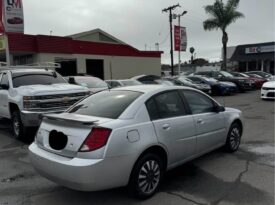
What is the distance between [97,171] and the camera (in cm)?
373

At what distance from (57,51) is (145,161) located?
2191cm

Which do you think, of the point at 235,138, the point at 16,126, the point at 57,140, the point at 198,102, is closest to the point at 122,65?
Result: the point at 16,126

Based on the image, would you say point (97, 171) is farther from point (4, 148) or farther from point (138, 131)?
point (4, 148)

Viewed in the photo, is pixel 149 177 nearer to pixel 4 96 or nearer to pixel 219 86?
pixel 4 96

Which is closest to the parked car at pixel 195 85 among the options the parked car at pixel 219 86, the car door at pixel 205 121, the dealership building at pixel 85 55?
the parked car at pixel 219 86

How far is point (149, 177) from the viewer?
4.30m

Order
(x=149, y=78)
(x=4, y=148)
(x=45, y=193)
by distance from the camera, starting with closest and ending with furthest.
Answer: (x=45, y=193) < (x=4, y=148) < (x=149, y=78)

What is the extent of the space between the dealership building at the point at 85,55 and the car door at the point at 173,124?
20095mm

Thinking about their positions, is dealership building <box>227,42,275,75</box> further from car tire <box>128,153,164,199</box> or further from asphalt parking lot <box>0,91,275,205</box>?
car tire <box>128,153,164,199</box>

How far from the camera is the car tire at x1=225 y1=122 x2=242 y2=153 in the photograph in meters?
6.26

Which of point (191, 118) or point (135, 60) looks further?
point (135, 60)

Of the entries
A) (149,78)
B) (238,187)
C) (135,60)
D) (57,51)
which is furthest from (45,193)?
(135,60)

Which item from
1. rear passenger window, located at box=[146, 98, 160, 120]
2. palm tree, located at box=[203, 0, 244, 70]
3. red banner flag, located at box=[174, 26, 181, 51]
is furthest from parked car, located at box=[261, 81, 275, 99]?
palm tree, located at box=[203, 0, 244, 70]

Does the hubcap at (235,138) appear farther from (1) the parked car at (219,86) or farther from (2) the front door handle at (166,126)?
(1) the parked car at (219,86)
